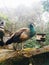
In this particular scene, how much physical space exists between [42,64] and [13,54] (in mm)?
690

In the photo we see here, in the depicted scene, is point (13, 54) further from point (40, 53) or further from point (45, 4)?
point (45, 4)

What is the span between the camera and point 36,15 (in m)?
12.4

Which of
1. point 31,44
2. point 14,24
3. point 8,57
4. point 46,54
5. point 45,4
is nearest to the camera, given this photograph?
point 8,57

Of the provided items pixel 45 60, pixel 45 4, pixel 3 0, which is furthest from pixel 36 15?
pixel 45 60

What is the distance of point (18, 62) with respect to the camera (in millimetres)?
3434

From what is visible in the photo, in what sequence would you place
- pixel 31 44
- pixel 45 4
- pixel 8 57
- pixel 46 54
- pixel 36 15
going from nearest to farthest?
pixel 8 57
pixel 46 54
pixel 31 44
pixel 45 4
pixel 36 15

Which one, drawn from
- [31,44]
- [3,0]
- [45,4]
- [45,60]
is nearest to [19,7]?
[3,0]

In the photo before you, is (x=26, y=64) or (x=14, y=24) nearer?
(x=26, y=64)

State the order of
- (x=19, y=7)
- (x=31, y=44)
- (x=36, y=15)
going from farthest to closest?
(x=19, y=7) < (x=36, y=15) < (x=31, y=44)

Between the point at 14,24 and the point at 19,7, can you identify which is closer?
the point at 14,24

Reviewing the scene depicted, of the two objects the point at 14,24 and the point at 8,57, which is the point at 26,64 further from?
the point at 14,24

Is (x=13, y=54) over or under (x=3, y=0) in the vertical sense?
under

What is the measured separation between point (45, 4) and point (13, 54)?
7.83 meters

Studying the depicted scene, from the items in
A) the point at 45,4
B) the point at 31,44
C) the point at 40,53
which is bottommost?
the point at 31,44
